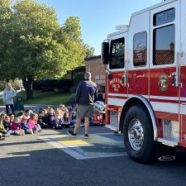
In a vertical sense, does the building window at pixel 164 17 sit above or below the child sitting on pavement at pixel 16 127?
above

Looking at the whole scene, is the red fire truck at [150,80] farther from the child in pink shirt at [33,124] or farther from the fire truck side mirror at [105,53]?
the child in pink shirt at [33,124]

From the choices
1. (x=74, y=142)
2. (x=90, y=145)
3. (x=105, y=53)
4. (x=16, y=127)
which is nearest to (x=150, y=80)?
(x=105, y=53)

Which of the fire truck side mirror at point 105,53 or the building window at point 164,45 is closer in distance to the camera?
the building window at point 164,45

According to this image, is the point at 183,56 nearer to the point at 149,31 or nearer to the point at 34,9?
the point at 149,31

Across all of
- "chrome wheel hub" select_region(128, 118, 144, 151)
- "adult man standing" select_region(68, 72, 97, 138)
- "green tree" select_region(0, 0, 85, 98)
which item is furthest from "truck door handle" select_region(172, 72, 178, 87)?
"green tree" select_region(0, 0, 85, 98)

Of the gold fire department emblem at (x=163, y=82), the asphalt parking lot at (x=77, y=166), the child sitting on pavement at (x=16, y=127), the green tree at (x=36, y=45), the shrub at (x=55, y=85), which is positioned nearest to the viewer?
the asphalt parking lot at (x=77, y=166)

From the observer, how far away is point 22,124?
44.8 feet

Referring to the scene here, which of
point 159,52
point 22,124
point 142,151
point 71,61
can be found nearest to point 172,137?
point 142,151

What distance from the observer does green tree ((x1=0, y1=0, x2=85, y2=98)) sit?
37.7 m

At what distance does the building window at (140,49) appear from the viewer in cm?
839

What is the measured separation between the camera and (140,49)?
28.1 ft

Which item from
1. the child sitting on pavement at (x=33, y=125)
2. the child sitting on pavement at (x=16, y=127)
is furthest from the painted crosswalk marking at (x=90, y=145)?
the child sitting on pavement at (x=33, y=125)

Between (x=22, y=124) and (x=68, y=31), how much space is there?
2766cm

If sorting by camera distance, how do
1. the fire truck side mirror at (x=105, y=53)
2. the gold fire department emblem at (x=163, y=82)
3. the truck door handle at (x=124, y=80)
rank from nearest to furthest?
the gold fire department emblem at (x=163, y=82)
the truck door handle at (x=124, y=80)
the fire truck side mirror at (x=105, y=53)
